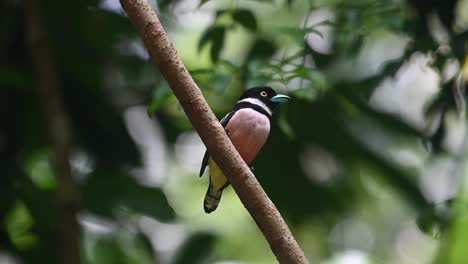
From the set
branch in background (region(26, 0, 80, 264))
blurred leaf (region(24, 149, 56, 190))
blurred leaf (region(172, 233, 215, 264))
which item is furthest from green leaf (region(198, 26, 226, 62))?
blurred leaf (region(24, 149, 56, 190))

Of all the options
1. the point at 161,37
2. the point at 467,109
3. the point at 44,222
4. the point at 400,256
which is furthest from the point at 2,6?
the point at 400,256

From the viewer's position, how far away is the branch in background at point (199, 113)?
6.56ft

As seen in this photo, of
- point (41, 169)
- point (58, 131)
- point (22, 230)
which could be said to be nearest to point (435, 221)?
point (58, 131)

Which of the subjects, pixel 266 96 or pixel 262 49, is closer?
pixel 266 96

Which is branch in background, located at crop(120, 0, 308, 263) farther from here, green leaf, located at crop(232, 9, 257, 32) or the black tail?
green leaf, located at crop(232, 9, 257, 32)

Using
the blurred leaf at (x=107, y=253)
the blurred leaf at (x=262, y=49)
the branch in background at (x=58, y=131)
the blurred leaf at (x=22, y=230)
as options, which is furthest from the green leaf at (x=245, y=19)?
the blurred leaf at (x=107, y=253)

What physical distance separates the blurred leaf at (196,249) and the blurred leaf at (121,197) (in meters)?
0.43

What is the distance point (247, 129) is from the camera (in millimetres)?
2305

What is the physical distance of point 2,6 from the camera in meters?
4.50

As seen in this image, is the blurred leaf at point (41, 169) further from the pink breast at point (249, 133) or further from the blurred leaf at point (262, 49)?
the pink breast at point (249, 133)

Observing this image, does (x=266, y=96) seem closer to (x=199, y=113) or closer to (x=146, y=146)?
(x=199, y=113)

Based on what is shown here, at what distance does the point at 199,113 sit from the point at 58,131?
6.85ft

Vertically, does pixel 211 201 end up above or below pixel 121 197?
above

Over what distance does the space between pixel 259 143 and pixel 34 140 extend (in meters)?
2.65
